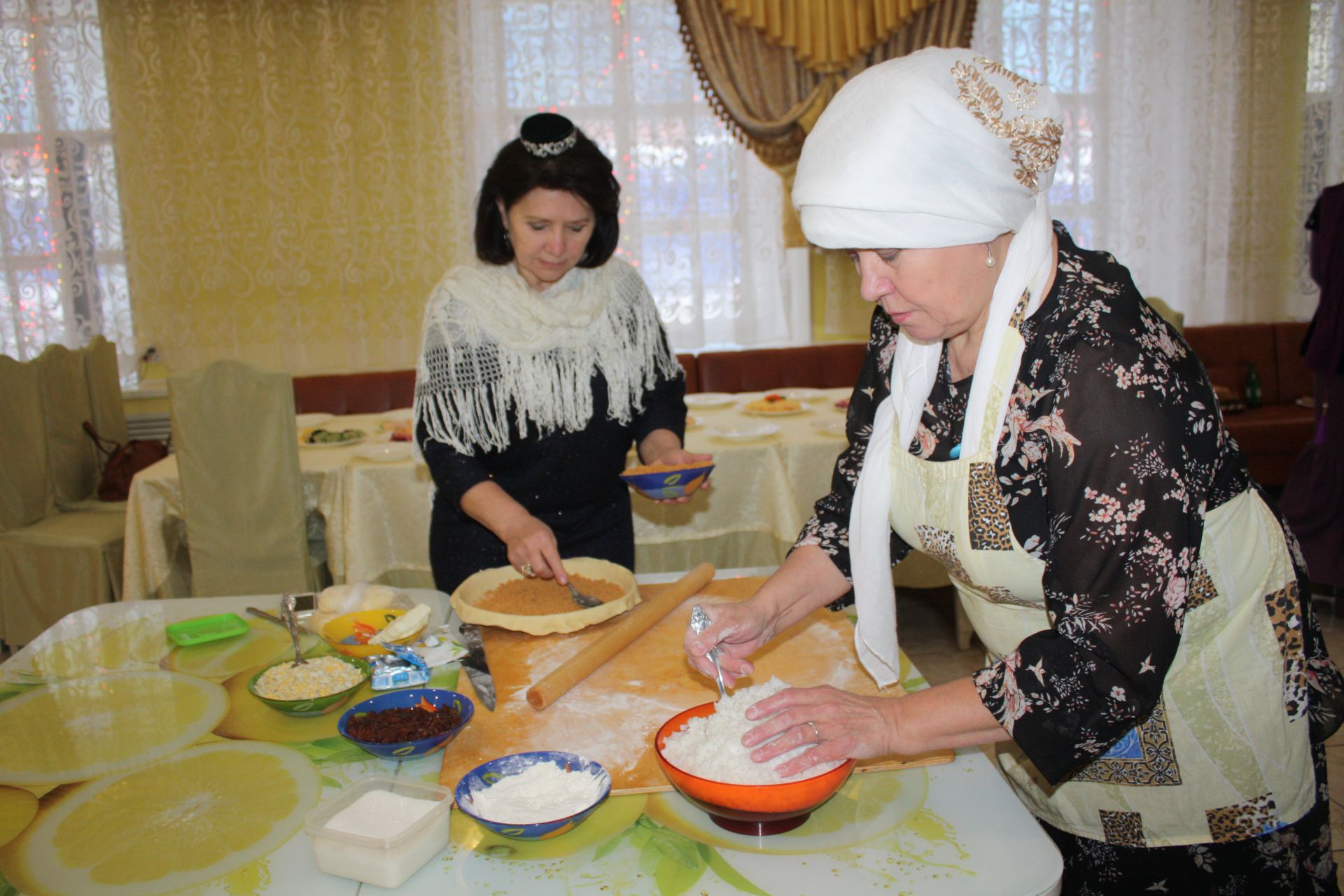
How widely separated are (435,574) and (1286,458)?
4.64m

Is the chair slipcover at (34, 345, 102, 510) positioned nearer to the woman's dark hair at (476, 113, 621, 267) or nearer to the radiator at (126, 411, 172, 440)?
the radiator at (126, 411, 172, 440)

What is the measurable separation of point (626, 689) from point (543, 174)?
1.01 metres

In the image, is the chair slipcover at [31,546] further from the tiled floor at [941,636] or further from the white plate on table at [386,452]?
the tiled floor at [941,636]

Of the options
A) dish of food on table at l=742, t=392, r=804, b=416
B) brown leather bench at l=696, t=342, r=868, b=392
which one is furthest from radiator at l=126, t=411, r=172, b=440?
dish of food on table at l=742, t=392, r=804, b=416

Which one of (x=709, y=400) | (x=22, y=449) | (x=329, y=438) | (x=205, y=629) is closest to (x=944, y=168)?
(x=205, y=629)

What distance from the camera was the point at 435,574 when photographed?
213 cm

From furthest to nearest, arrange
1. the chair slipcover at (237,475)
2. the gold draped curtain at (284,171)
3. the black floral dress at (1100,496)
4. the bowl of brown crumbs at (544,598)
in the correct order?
the gold draped curtain at (284,171)
the chair slipcover at (237,475)
the bowl of brown crumbs at (544,598)
the black floral dress at (1100,496)

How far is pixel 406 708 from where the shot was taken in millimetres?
1304

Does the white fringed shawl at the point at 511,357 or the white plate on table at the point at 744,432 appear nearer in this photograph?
the white fringed shawl at the point at 511,357

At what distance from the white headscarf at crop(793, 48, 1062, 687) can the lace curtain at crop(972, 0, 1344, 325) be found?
4.94 metres

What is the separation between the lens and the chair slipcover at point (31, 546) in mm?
3582

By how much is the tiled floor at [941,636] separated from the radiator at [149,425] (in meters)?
3.85

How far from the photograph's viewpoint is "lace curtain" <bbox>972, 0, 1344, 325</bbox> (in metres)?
5.54

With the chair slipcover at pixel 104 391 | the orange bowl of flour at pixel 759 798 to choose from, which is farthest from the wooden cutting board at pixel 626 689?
the chair slipcover at pixel 104 391
